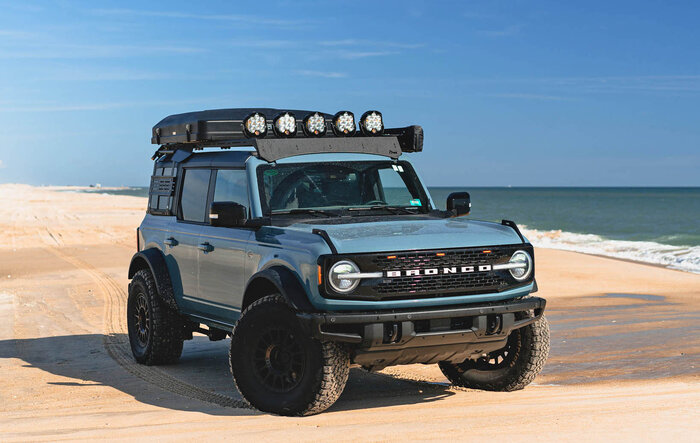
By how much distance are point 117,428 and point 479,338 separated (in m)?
2.59

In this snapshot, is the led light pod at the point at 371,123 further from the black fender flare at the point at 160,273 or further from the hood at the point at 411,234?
the black fender flare at the point at 160,273

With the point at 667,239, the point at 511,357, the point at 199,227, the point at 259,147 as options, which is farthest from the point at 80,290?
the point at 667,239

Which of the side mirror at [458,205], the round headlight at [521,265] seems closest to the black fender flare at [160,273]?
the side mirror at [458,205]

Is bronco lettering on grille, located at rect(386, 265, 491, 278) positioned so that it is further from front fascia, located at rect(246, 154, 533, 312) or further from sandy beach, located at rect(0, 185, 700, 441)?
sandy beach, located at rect(0, 185, 700, 441)

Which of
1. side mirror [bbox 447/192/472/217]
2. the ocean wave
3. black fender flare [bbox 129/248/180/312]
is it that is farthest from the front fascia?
the ocean wave

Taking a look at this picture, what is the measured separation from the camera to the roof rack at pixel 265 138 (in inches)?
299

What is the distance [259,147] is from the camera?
747cm

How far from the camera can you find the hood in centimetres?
620

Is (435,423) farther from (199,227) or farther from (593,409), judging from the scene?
(199,227)

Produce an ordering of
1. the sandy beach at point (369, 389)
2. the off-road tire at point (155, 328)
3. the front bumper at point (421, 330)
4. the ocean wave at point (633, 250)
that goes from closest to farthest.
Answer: the sandy beach at point (369, 389)
the front bumper at point (421, 330)
the off-road tire at point (155, 328)
the ocean wave at point (633, 250)

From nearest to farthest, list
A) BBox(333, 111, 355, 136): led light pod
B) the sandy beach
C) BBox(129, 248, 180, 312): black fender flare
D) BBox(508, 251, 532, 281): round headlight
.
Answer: the sandy beach → BBox(508, 251, 532, 281): round headlight → BBox(333, 111, 355, 136): led light pod → BBox(129, 248, 180, 312): black fender flare

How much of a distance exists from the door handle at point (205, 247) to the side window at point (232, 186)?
1.36 feet

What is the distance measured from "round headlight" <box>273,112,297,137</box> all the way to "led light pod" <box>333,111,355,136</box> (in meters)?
0.40

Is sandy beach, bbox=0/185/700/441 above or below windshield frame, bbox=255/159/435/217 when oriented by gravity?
below
